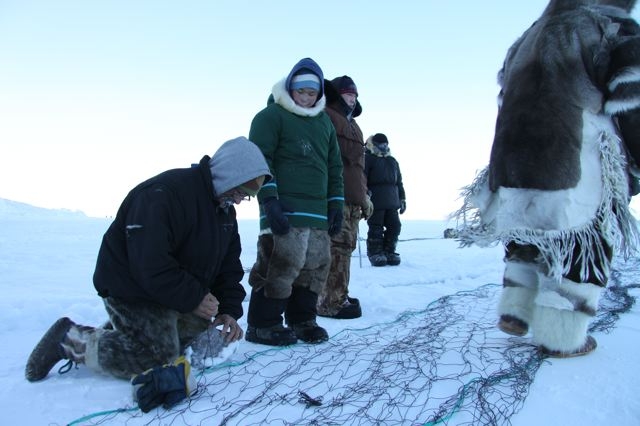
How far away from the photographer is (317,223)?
2822mm

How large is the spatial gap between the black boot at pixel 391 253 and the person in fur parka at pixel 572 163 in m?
4.04

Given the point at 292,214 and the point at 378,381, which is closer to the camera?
the point at 378,381

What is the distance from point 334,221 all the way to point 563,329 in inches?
57.0

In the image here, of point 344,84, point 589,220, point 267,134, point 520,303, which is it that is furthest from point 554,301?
point 344,84

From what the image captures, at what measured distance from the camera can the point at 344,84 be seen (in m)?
3.66

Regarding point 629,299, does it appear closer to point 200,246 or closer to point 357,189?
point 357,189

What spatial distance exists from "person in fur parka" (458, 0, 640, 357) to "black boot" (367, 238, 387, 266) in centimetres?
394

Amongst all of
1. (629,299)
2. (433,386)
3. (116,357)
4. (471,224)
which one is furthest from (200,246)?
(629,299)

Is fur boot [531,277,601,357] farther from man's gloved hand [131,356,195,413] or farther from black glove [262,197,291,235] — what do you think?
man's gloved hand [131,356,195,413]

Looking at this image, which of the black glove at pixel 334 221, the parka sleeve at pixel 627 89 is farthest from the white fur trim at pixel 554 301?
the black glove at pixel 334 221

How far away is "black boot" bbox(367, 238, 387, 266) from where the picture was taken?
6270mm

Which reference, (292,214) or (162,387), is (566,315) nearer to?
(292,214)

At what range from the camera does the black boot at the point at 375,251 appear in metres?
6.27

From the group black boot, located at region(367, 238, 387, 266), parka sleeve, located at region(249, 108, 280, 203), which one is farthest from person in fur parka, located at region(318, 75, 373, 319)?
black boot, located at region(367, 238, 387, 266)
